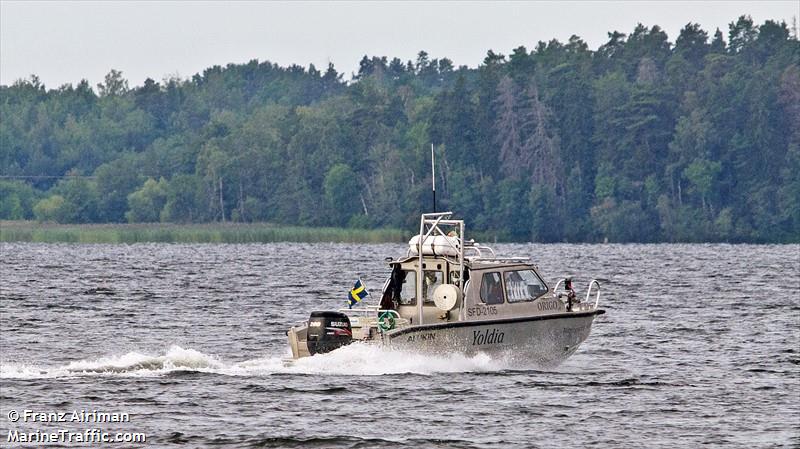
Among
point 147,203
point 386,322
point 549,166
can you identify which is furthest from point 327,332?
point 147,203

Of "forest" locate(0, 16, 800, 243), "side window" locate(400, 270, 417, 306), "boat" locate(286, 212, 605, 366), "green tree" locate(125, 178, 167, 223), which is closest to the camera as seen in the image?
"boat" locate(286, 212, 605, 366)

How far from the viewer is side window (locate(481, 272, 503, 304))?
103 feet

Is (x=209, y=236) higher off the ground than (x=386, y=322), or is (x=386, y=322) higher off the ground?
(x=209, y=236)

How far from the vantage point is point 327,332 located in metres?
30.4

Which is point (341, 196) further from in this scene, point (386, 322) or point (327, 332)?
point (327, 332)

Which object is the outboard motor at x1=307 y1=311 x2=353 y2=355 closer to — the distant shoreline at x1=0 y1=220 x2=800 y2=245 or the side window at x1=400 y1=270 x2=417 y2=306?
the side window at x1=400 y1=270 x2=417 y2=306

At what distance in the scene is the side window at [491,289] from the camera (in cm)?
3153

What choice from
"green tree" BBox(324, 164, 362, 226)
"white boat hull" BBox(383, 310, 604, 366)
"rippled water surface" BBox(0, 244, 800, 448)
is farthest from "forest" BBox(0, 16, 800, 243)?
"white boat hull" BBox(383, 310, 604, 366)

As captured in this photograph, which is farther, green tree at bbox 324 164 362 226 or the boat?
green tree at bbox 324 164 362 226

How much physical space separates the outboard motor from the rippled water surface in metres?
0.19

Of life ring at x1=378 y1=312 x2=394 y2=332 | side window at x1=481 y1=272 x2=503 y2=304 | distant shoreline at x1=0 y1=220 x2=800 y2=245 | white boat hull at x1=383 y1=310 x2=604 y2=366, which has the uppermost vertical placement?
distant shoreline at x1=0 y1=220 x2=800 y2=245

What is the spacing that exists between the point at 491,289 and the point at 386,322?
7.90 ft

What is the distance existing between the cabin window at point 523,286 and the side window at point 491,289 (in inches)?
8.1

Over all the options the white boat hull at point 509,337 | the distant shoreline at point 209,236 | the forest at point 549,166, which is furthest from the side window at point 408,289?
the forest at point 549,166
